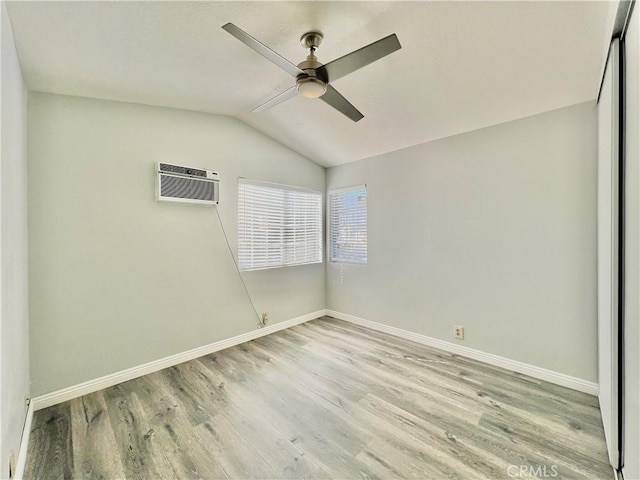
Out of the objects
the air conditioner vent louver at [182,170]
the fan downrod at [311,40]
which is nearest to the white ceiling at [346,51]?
the fan downrod at [311,40]

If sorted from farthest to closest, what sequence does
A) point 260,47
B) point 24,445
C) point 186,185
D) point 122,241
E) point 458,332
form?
point 458,332, point 186,185, point 122,241, point 24,445, point 260,47

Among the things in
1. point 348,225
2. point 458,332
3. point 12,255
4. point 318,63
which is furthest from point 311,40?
point 458,332

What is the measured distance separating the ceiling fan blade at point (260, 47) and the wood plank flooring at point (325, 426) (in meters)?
2.22

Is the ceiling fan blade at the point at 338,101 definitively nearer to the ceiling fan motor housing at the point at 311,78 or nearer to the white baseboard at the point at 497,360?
the ceiling fan motor housing at the point at 311,78

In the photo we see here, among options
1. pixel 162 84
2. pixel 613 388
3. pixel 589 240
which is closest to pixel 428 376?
pixel 613 388

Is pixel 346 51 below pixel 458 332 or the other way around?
the other way around

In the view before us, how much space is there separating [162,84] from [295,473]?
276 cm

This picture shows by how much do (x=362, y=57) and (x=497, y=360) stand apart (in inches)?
108

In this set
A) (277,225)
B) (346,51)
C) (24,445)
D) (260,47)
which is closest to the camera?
(260,47)

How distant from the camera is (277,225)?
343cm

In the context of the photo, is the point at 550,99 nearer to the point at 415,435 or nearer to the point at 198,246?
the point at 415,435

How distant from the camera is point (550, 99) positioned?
2053mm

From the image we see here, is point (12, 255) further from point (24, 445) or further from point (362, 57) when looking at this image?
point (362, 57)

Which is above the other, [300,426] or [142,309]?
[142,309]
